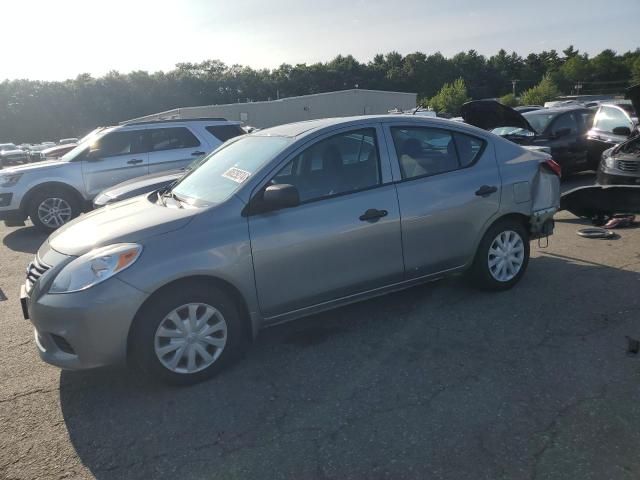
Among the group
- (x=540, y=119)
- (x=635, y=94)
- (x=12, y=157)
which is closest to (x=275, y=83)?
(x=12, y=157)

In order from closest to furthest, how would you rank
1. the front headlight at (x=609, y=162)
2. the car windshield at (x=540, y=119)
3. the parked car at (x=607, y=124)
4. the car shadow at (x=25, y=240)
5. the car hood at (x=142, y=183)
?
the car hood at (x=142, y=183), the front headlight at (x=609, y=162), the car shadow at (x=25, y=240), the parked car at (x=607, y=124), the car windshield at (x=540, y=119)

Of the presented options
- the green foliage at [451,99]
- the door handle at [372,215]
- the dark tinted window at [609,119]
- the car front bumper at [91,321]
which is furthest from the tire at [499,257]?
the green foliage at [451,99]

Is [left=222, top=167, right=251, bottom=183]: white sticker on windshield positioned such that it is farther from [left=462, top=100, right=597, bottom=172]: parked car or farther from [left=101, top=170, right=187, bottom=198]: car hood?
[left=462, top=100, right=597, bottom=172]: parked car

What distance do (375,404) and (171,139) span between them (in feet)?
25.6

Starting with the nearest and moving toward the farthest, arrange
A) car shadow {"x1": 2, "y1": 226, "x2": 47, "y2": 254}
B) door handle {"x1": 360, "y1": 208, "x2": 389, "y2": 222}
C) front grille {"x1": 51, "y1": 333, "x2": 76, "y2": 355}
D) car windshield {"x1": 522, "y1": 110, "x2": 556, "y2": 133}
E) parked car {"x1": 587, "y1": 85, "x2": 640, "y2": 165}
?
front grille {"x1": 51, "y1": 333, "x2": 76, "y2": 355}
door handle {"x1": 360, "y1": 208, "x2": 389, "y2": 222}
car shadow {"x1": 2, "y1": 226, "x2": 47, "y2": 254}
parked car {"x1": 587, "y1": 85, "x2": 640, "y2": 165}
car windshield {"x1": 522, "y1": 110, "x2": 556, "y2": 133}

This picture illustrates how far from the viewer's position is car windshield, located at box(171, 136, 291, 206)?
384 centimetres

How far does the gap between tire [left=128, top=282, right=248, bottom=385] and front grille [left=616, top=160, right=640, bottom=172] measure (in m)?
6.29

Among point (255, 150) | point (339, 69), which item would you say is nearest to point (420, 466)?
point (255, 150)

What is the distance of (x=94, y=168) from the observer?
9.24m

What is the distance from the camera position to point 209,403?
3295 mm

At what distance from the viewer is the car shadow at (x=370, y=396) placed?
273cm

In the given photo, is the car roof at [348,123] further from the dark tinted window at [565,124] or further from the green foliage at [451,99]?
the green foliage at [451,99]

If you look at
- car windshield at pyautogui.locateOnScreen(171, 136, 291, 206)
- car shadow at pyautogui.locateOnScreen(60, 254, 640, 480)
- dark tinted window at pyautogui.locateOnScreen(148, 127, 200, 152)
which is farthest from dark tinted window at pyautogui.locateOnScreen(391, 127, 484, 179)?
dark tinted window at pyautogui.locateOnScreen(148, 127, 200, 152)

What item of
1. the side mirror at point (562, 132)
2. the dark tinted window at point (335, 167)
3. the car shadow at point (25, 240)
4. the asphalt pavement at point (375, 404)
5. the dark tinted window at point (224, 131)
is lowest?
the asphalt pavement at point (375, 404)
